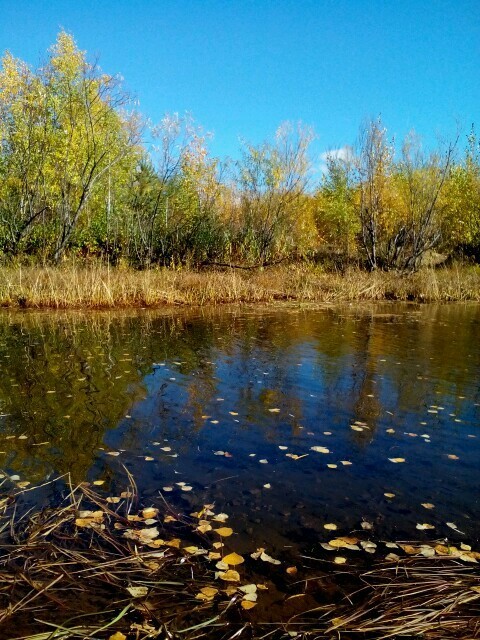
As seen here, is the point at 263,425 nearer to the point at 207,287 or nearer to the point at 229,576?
the point at 229,576

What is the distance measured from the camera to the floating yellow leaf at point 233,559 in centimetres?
330

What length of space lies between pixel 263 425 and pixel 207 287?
45.6 feet

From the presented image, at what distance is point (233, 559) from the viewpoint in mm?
3336

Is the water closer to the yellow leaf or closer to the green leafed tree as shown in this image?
the yellow leaf

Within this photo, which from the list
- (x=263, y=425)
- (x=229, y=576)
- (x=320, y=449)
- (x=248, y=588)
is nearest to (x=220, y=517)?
(x=229, y=576)

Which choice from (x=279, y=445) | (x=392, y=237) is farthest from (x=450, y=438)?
(x=392, y=237)

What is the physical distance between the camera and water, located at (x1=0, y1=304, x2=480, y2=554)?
4133 millimetres

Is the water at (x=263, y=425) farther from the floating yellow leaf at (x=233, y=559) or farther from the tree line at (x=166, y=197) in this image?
the tree line at (x=166, y=197)

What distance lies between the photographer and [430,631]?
2666mm

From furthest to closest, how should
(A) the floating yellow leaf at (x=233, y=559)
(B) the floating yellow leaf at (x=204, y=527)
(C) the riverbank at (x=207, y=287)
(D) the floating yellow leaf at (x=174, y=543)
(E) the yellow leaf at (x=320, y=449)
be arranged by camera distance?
(C) the riverbank at (x=207, y=287) < (E) the yellow leaf at (x=320, y=449) < (B) the floating yellow leaf at (x=204, y=527) < (D) the floating yellow leaf at (x=174, y=543) < (A) the floating yellow leaf at (x=233, y=559)

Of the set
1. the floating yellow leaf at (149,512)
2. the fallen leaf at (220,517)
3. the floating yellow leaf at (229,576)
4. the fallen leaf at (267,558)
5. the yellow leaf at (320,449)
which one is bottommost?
the fallen leaf at (267,558)

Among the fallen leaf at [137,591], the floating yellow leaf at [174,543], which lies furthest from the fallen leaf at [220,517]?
the fallen leaf at [137,591]

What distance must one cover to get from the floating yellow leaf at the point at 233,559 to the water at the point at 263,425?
93 mm

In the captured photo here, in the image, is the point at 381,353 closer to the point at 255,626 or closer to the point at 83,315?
the point at 255,626
